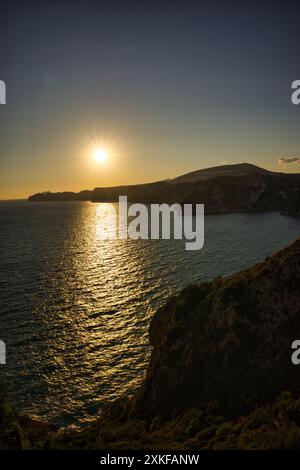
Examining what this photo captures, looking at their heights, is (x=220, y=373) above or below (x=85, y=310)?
above

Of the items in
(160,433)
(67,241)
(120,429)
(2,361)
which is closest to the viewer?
(160,433)

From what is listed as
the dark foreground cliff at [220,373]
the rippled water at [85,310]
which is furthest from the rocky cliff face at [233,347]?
the rippled water at [85,310]

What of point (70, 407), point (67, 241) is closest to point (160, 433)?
point (70, 407)

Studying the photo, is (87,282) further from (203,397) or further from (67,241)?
(67,241)

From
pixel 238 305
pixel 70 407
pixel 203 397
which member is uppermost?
pixel 238 305

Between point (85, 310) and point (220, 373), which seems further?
point (85, 310)

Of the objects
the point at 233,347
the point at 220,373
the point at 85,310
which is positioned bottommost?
the point at 85,310

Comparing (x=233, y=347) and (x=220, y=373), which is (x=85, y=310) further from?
(x=233, y=347)

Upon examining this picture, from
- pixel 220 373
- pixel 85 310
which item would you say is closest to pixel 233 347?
pixel 220 373

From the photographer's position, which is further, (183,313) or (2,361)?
(2,361)
